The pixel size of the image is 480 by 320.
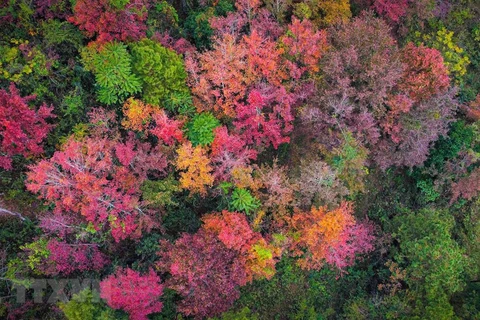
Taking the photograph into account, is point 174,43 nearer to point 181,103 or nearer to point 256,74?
point 181,103

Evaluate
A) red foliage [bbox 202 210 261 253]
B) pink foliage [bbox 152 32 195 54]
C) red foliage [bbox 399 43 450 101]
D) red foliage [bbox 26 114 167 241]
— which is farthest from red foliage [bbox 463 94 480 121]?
red foliage [bbox 26 114 167 241]

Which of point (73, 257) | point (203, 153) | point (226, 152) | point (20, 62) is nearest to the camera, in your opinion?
point (20, 62)

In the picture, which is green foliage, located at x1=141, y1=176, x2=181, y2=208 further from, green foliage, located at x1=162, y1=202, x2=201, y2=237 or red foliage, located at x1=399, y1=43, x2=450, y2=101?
red foliage, located at x1=399, y1=43, x2=450, y2=101

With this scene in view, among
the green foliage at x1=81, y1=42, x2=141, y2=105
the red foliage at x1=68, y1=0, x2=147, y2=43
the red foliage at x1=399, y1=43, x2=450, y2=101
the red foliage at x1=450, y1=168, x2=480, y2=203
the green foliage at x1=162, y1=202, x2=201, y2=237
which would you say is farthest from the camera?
the red foliage at x1=450, y1=168, x2=480, y2=203

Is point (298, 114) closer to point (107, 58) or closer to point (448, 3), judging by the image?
point (107, 58)

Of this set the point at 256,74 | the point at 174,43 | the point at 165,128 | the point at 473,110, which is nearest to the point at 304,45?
the point at 256,74

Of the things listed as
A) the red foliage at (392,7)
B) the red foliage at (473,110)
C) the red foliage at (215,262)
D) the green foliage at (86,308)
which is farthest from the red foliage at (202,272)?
the red foliage at (473,110)

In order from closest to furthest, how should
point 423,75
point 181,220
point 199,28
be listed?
1. point 423,75
2. point 181,220
3. point 199,28
